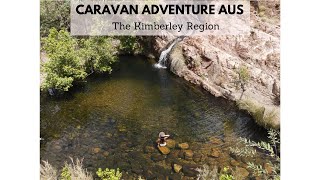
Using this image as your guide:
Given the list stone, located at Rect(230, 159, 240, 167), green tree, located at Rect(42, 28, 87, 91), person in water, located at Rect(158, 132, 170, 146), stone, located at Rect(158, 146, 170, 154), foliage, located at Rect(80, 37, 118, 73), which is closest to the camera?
stone, located at Rect(230, 159, 240, 167)

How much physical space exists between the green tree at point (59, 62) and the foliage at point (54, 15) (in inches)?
77.5

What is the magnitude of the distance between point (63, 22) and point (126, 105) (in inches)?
246

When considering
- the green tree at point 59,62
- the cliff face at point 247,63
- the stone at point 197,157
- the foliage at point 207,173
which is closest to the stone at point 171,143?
the stone at point 197,157

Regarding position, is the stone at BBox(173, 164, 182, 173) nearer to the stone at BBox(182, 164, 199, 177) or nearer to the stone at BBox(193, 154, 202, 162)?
the stone at BBox(182, 164, 199, 177)

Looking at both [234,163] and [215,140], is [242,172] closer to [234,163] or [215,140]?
[234,163]

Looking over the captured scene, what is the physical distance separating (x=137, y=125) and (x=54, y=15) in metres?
8.95

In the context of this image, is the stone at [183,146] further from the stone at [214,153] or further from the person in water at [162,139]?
the stone at [214,153]

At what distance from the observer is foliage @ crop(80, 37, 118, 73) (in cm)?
1688

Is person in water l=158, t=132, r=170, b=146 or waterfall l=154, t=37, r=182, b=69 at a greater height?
waterfall l=154, t=37, r=182, b=69

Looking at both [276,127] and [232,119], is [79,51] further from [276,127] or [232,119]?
[276,127]

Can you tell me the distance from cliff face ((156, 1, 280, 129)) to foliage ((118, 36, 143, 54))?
297 cm

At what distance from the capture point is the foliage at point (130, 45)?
802 inches

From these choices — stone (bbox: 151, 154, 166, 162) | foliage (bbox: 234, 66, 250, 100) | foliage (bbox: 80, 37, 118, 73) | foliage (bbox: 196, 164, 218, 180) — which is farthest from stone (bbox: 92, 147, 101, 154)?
foliage (bbox: 234, 66, 250, 100)

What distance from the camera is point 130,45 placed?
827 inches
